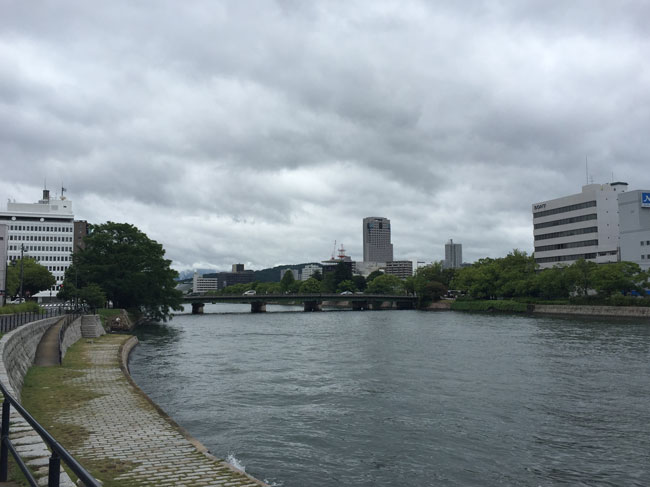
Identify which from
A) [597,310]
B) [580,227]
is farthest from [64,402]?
[580,227]

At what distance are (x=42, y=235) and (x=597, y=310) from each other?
526 feet

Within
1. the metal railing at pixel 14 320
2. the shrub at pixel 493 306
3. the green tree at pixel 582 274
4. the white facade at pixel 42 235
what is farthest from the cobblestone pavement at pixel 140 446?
the white facade at pixel 42 235

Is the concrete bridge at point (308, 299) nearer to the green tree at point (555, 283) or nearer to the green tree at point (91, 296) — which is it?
the green tree at point (555, 283)

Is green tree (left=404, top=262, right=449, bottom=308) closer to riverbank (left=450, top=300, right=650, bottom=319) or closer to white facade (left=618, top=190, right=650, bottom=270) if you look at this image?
riverbank (left=450, top=300, right=650, bottom=319)

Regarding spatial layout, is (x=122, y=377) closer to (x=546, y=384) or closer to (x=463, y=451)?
(x=463, y=451)

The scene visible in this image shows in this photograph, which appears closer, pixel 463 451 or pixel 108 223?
pixel 463 451

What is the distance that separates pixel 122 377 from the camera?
28.5 m

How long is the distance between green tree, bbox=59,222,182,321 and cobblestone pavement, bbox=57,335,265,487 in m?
66.4

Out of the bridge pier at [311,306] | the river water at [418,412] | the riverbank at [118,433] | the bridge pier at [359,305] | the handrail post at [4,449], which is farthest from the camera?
the bridge pier at [359,305]

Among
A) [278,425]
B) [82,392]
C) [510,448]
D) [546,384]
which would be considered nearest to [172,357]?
[82,392]

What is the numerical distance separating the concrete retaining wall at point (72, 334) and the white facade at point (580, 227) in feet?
385

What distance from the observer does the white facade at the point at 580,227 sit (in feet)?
437

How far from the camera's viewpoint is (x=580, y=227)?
463 feet

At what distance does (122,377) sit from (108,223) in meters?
68.3
